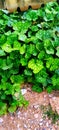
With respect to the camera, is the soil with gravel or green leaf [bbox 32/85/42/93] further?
green leaf [bbox 32/85/42/93]

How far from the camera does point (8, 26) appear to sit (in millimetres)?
4457

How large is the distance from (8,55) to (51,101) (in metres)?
0.65

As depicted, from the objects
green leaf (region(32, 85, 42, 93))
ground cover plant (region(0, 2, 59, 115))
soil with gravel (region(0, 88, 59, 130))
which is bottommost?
soil with gravel (region(0, 88, 59, 130))

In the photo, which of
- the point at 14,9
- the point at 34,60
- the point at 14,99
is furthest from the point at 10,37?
the point at 14,9

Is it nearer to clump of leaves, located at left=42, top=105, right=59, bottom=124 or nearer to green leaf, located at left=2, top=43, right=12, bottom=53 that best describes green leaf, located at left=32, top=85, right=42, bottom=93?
clump of leaves, located at left=42, top=105, right=59, bottom=124

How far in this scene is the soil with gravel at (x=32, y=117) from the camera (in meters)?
3.92

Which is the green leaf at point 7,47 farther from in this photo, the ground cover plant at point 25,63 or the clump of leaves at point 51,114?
the clump of leaves at point 51,114

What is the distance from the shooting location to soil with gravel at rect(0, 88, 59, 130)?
3915mm

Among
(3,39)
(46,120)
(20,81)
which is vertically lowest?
(46,120)

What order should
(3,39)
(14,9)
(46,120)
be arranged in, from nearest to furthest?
(46,120) → (3,39) → (14,9)

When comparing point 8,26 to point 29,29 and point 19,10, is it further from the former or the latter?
point 19,10

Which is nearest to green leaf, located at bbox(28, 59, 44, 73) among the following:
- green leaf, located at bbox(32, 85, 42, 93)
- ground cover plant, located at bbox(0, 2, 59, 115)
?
ground cover plant, located at bbox(0, 2, 59, 115)

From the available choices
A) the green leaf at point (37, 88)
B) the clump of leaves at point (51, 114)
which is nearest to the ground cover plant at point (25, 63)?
the green leaf at point (37, 88)

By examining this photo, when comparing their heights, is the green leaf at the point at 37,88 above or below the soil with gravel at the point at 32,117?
above
